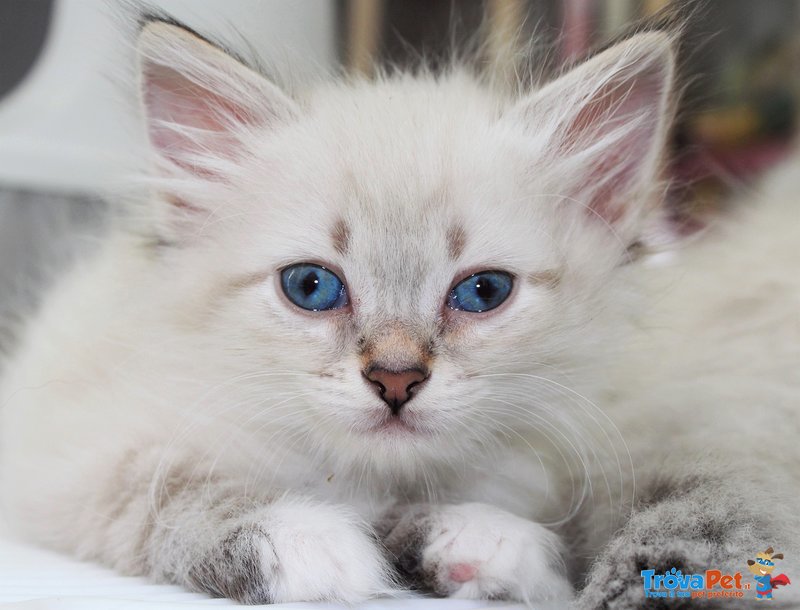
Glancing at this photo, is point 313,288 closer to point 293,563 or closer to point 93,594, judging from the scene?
point 293,563

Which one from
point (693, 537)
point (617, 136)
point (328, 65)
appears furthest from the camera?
point (328, 65)

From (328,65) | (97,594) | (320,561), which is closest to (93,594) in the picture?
(97,594)

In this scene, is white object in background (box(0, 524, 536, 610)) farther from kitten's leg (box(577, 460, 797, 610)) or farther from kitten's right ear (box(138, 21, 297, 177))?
kitten's right ear (box(138, 21, 297, 177))

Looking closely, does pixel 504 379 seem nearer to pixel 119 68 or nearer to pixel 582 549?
pixel 582 549

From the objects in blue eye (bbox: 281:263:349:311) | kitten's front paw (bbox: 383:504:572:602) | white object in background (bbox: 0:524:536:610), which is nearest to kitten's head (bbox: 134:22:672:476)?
blue eye (bbox: 281:263:349:311)

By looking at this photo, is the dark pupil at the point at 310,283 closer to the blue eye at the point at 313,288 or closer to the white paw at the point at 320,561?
the blue eye at the point at 313,288

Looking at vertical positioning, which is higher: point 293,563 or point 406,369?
point 406,369
